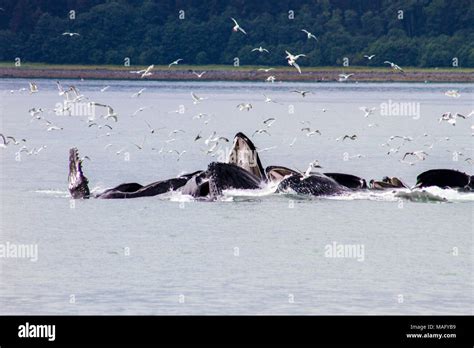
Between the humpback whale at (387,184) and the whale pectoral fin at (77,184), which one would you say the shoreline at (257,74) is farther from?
the whale pectoral fin at (77,184)

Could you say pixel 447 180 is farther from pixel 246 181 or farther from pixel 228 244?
pixel 228 244

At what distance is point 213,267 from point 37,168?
20889 millimetres

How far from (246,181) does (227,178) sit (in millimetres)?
749

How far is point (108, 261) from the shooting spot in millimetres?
33406

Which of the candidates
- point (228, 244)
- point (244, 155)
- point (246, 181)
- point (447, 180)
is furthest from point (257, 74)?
point (228, 244)

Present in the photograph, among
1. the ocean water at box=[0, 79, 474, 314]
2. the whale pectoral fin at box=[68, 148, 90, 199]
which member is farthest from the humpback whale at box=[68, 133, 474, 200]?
the ocean water at box=[0, 79, 474, 314]

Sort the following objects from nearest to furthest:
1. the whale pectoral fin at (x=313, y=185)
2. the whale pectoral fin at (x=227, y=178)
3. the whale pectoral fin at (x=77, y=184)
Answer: the whale pectoral fin at (x=227, y=178) → the whale pectoral fin at (x=77, y=184) → the whale pectoral fin at (x=313, y=185)

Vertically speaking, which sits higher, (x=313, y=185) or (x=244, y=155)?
(x=244, y=155)

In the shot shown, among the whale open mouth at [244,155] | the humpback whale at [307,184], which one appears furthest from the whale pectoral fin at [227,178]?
the humpback whale at [307,184]

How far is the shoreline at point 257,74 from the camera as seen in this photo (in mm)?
188000

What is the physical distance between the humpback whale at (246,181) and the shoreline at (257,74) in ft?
466

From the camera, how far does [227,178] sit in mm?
40219

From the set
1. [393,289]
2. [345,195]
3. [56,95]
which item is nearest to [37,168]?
[345,195]

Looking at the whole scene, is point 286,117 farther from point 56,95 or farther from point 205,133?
point 56,95
